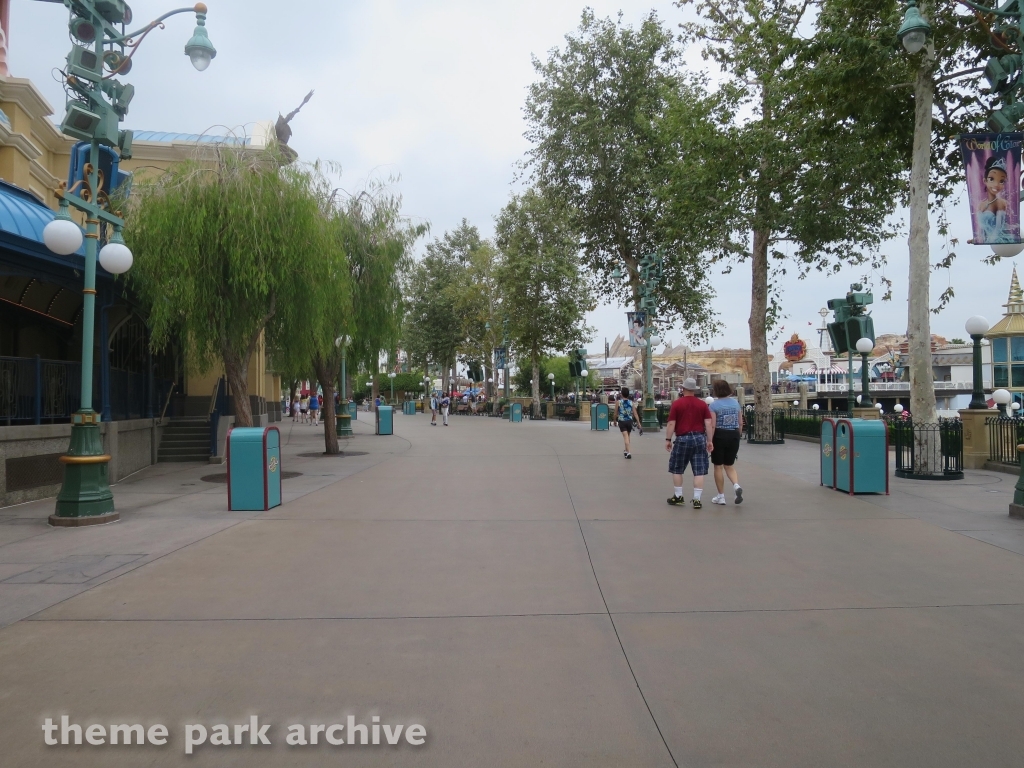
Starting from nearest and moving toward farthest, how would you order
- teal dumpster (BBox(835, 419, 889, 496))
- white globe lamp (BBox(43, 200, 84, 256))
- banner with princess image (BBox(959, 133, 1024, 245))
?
white globe lamp (BBox(43, 200, 84, 256)), banner with princess image (BBox(959, 133, 1024, 245)), teal dumpster (BBox(835, 419, 889, 496))

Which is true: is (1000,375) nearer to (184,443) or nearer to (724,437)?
(724,437)

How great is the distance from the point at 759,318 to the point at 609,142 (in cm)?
1226

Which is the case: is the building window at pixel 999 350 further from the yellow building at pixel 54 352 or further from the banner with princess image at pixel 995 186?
the yellow building at pixel 54 352

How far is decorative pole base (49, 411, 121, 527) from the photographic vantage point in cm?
882

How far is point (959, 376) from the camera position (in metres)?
62.4

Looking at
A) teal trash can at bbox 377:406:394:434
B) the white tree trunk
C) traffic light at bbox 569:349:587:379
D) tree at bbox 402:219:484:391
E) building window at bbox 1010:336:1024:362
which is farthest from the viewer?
tree at bbox 402:219:484:391

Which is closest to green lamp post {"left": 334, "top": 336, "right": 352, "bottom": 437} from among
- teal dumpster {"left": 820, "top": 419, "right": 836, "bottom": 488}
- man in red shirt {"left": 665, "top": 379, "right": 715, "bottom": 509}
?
man in red shirt {"left": 665, "top": 379, "right": 715, "bottom": 509}

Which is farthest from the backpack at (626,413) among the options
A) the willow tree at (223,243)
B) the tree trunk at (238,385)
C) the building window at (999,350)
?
the building window at (999,350)

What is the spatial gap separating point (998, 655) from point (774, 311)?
1966cm

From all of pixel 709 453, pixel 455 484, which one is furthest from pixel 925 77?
pixel 455 484

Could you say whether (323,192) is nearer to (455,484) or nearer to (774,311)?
(455,484)

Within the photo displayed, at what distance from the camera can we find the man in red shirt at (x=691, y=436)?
986 centimetres

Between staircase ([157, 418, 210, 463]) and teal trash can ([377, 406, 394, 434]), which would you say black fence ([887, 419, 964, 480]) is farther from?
teal trash can ([377, 406, 394, 434])

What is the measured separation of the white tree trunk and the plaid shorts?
5128 millimetres
